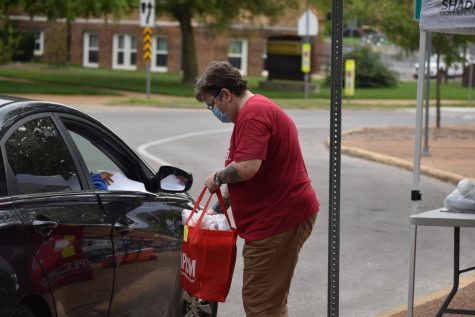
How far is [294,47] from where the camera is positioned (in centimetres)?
4806

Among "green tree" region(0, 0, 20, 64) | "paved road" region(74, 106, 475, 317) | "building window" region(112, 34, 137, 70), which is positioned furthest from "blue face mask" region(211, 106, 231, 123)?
"building window" region(112, 34, 137, 70)

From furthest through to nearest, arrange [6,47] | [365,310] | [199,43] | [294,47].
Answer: [199,43]
[294,47]
[6,47]
[365,310]

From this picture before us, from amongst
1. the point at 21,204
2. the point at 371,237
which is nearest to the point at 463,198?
the point at 21,204

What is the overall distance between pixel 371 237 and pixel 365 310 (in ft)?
11.4

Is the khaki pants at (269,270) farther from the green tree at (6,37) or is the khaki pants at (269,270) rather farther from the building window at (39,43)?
the building window at (39,43)

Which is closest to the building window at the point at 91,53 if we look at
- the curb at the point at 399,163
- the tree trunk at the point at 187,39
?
the tree trunk at the point at 187,39

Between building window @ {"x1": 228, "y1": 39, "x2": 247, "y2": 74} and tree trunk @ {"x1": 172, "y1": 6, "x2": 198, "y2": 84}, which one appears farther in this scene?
building window @ {"x1": 228, "y1": 39, "x2": 247, "y2": 74}

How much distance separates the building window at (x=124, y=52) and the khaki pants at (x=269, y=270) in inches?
2255

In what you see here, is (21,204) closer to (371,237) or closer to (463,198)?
(463,198)

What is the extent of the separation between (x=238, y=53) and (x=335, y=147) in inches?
2281

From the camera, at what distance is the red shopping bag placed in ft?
18.1

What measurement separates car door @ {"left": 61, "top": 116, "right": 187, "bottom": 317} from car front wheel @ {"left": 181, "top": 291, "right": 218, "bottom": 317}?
14 cm

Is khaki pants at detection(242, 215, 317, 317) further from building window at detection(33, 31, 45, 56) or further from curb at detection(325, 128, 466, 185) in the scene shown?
building window at detection(33, 31, 45, 56)

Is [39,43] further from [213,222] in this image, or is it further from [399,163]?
[213,222]
